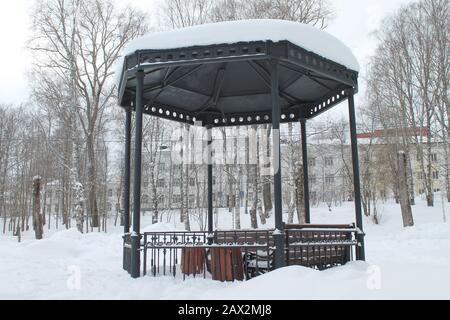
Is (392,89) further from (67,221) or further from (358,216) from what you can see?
(67,221)

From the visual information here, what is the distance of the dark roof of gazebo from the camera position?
748cm

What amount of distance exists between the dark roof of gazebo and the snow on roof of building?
85 mm

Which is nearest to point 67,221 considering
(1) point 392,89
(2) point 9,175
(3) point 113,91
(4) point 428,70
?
(2) point 9,175

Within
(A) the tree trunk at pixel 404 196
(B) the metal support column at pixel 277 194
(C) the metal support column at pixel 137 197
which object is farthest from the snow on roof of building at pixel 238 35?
(A) the tree trunk at pixel 404 196

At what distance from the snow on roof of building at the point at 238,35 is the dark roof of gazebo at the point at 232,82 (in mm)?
85

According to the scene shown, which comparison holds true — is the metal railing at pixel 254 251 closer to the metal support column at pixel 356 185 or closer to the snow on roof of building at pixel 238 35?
the metal support column at pixel 356 185

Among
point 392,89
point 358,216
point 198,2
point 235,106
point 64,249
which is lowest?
point 64,249

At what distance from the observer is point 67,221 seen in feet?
116

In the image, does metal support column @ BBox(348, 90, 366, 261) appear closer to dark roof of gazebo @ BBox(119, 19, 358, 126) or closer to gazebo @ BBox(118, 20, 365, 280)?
gazebo @ BBox(118, 20, 365, 280)

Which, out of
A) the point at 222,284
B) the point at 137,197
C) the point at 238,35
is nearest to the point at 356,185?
the point at 222,284

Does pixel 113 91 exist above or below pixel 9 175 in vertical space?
above

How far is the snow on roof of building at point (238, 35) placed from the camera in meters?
7.38
